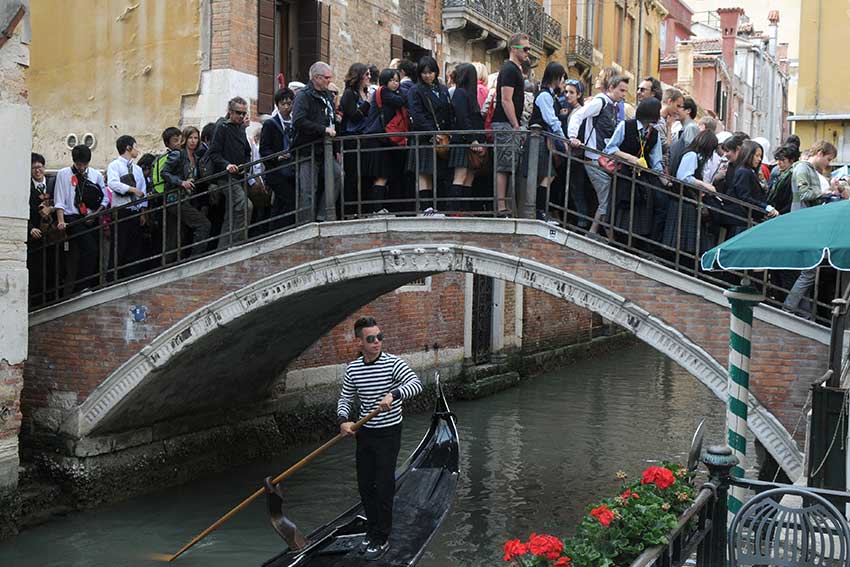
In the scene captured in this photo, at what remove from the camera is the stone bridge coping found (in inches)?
285

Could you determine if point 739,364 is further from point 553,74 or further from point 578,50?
point 578,50

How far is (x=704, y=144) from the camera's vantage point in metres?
8.05

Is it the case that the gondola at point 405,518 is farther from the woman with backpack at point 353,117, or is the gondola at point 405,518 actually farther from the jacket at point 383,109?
the jacket at point 383,109

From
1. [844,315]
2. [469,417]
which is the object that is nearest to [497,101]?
[844,315]

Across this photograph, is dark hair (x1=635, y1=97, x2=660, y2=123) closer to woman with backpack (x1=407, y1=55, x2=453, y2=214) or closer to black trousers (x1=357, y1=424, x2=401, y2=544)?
woman with backpack (x1=407, y1=55, x2=453, y2=214)

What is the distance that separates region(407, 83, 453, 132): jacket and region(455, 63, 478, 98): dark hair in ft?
0.48

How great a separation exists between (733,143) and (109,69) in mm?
6296

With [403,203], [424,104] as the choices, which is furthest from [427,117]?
[403,203]

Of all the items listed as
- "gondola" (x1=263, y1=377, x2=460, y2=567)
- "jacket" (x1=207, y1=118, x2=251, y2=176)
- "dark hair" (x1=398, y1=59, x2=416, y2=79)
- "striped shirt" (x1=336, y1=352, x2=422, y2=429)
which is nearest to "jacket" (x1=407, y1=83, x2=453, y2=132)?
"dark hair" (x1=398, y1=59, x2=416, y2=79)

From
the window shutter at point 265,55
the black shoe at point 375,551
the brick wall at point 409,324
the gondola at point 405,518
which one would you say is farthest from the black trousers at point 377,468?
the window shutter at point 265,55

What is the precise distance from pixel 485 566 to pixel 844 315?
3121 mm

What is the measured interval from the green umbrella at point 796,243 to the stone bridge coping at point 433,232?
6.27 ft

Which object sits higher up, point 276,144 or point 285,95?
point 285,95

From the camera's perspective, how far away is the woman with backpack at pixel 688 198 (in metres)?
7.74
